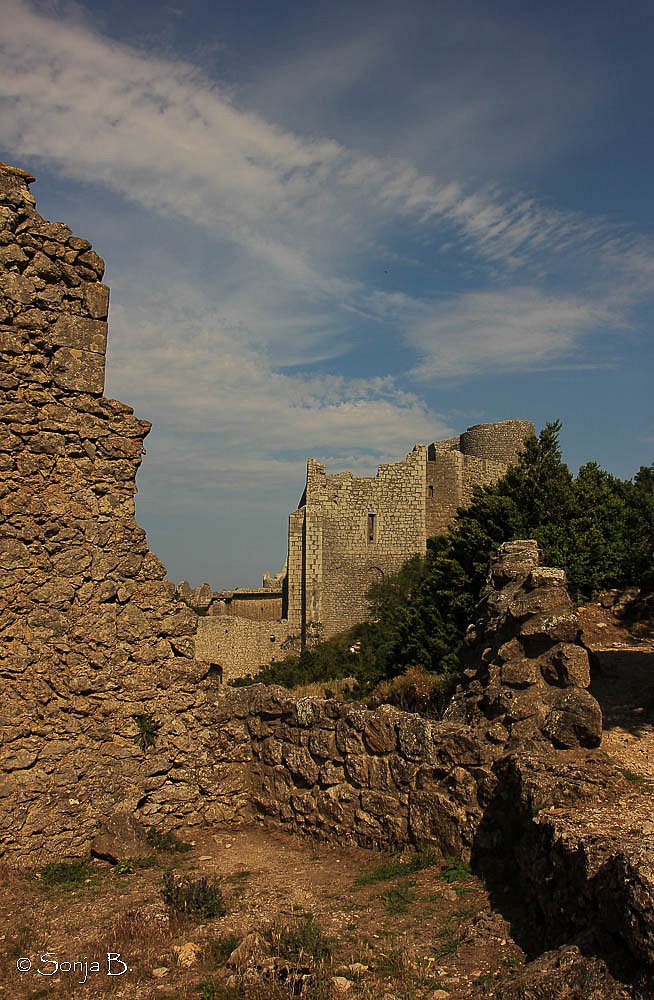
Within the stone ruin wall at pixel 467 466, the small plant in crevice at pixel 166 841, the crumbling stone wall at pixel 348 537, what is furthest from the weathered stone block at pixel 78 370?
the stone ruin wall at pixel 467 466

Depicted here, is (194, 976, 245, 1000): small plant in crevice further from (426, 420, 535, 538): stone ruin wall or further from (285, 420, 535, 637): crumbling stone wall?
(426, 420, 535, 538): stone ruin wall

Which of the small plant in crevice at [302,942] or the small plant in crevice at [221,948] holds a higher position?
the small plant in crevice at [302,942]

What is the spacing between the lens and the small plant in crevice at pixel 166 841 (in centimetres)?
593

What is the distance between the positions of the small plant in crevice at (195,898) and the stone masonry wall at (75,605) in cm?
124

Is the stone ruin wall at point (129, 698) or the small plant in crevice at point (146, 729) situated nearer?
the stone ruin wall at point (129, 698)

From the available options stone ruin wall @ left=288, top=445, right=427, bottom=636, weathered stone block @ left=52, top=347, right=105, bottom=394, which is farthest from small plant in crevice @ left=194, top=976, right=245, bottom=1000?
stone ruin wall @ left=288, top=445, right=427, bottom=636

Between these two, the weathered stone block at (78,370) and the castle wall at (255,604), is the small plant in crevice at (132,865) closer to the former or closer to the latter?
the weathered stone block at (78,370)

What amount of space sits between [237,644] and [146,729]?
67.1 feet

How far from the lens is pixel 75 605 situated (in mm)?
6039

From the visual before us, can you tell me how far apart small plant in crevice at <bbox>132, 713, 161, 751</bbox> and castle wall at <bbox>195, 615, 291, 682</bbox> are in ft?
64.1

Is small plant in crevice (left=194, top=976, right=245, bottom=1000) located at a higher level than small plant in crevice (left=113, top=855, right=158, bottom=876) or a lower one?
higher

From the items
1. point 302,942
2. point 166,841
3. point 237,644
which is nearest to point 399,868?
point 302,942

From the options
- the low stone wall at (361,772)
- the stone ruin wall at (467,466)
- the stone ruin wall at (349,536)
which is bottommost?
the low stone wall at (361,772)

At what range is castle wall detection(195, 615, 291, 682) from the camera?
84.8 ft
